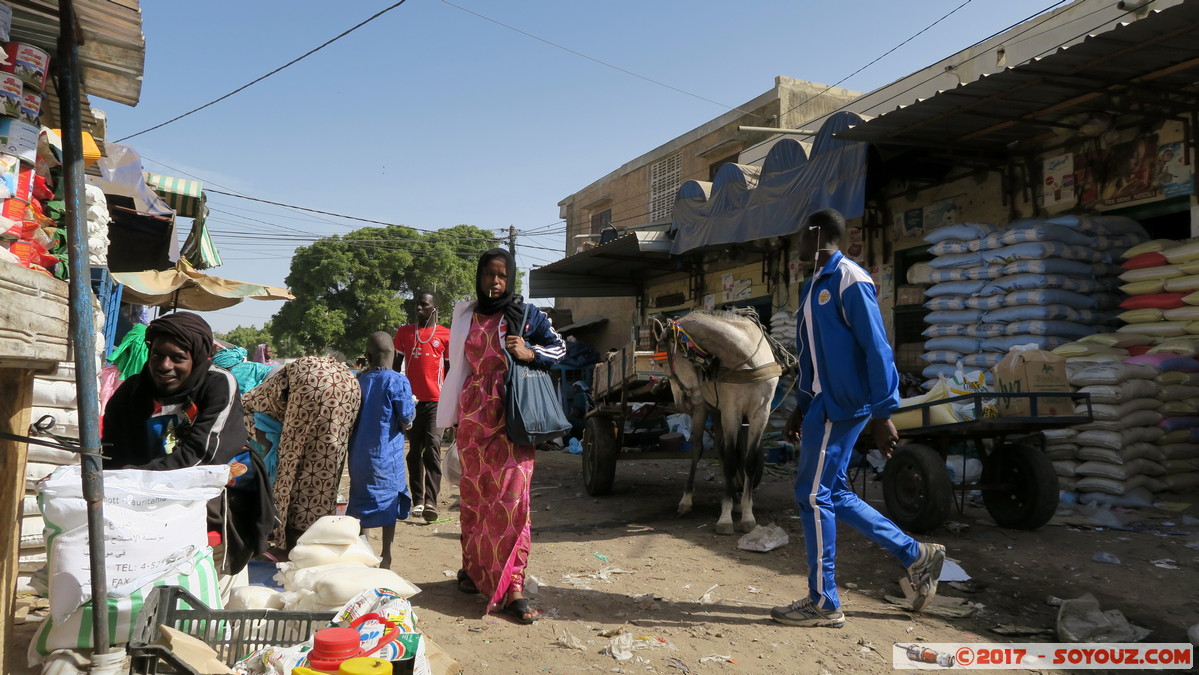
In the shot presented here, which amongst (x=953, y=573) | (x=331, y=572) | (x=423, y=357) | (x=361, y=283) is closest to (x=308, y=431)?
(x=331, y=572)

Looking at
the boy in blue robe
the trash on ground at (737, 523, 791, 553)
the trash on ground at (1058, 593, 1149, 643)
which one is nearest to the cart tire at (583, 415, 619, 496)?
the trash on ground at (737, 523, 791, 553)

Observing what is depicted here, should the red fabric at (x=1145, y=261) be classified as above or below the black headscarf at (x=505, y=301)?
above

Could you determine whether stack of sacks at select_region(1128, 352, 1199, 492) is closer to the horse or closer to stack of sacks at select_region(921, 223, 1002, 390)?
stack of sacks at select_region(921, 223, 1002, 390)

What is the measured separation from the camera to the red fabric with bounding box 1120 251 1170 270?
6.34 metres

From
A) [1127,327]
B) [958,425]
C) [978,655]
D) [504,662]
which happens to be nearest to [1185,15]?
[1127,327]

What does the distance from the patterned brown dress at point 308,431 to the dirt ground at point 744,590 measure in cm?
74

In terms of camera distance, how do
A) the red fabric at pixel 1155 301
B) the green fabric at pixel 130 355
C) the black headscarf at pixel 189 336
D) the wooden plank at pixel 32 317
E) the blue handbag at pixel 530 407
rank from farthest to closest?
the green fabric at pixel 130 355
the red fabric at pixel 1155 301
the blue handbag at pixel 530 407
the black headscarf at pixel 189 336
the wooden plank at pixel 32 317

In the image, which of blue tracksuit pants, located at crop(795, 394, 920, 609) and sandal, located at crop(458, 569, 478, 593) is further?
sandal, located at crop(458, 569, 478, 593)

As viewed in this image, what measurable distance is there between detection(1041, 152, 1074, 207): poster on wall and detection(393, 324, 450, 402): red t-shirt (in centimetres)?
649

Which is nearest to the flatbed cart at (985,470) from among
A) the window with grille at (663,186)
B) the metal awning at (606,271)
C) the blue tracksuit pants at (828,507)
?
the blue tracksuit pants at (828,507)

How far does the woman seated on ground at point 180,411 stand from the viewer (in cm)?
299

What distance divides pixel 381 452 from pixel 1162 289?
6.65 m

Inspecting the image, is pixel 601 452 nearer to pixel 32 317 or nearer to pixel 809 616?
pixel 809 616

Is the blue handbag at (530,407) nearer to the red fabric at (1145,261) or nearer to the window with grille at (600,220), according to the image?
the red fabric at (1145,261)
